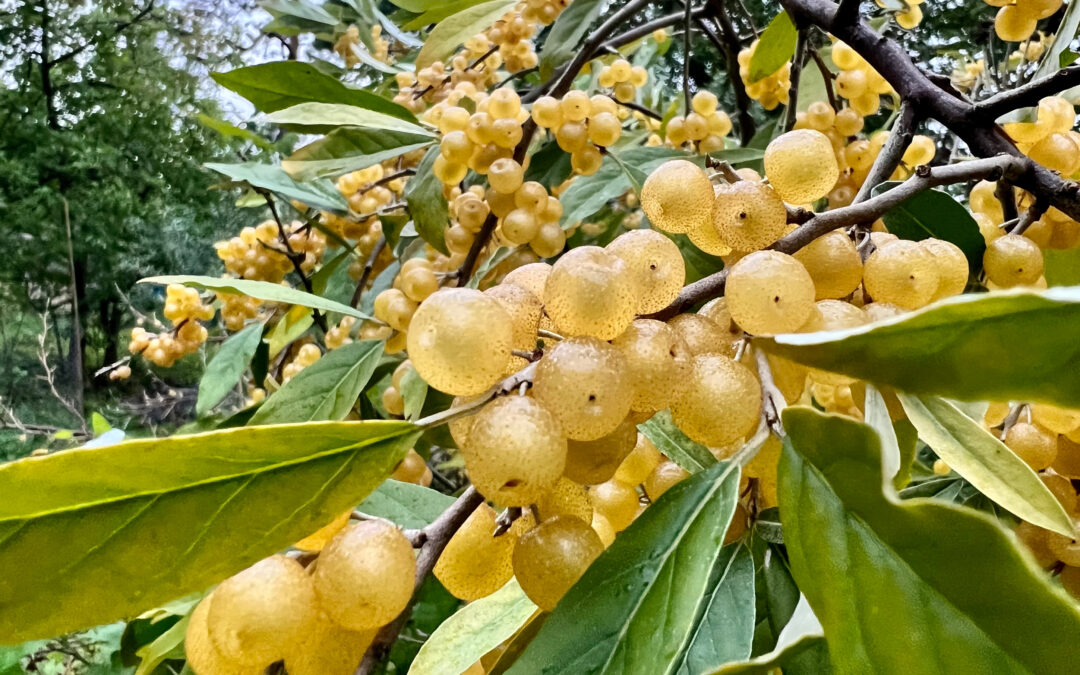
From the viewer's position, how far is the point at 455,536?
0.82 ft

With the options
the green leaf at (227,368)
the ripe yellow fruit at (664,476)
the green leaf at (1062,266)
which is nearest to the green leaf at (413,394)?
the ripe yellow fruit at (664,476)

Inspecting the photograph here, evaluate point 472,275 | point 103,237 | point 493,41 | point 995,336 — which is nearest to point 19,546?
point 995,336

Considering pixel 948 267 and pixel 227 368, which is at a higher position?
pixel 948 267

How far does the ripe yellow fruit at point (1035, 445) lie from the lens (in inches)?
12.8

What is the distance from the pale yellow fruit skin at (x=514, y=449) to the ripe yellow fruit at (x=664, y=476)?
0.37ft

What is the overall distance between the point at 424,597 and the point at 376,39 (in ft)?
2.92

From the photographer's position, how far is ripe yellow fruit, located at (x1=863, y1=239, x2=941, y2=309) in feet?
0.81

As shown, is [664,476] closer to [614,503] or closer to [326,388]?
[614,503]

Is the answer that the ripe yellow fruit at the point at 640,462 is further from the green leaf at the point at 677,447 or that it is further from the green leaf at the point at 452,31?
the green leaf at the point at 452,31

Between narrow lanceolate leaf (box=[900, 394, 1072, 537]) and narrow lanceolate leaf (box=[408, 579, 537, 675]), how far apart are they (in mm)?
158

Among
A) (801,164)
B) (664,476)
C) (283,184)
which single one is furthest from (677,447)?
(283,184)

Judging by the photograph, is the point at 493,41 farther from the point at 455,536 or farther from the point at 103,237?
the point at 103,237

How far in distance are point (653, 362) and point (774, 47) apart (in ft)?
1.61

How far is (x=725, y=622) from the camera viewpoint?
237 mm
